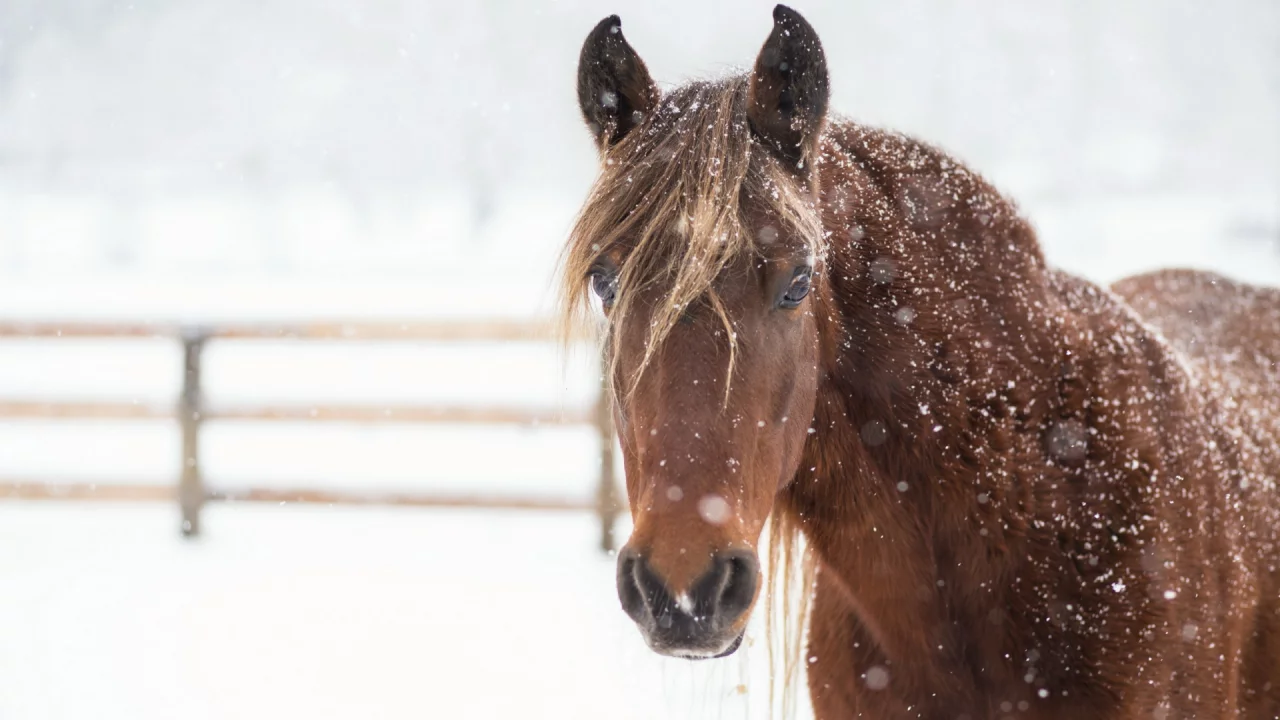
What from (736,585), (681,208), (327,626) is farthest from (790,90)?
(327,626)

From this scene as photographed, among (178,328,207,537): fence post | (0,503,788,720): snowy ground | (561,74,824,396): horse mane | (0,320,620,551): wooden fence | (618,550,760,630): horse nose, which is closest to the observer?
(618,550,760,630): horse nose

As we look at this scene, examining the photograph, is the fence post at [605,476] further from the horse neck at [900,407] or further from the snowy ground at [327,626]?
the horse neck at [900,407]

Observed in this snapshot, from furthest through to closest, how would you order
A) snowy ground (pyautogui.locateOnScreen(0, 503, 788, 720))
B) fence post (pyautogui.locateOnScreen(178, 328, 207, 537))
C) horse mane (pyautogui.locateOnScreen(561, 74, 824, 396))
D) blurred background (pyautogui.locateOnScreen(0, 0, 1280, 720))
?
fence post (pyautogui.locateOnScreen(178, 328, 207, 537))
blurred background (pyautogui.locateOnScreen(0, 0, 1280, 720))
snowy ground (pyautogui.locateOnScreen(0, 503, 788, 720))
horse mane (pyautogui.locateOnScreen(561, 74, 824, 396))

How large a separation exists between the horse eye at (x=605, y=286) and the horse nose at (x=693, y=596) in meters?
0.50

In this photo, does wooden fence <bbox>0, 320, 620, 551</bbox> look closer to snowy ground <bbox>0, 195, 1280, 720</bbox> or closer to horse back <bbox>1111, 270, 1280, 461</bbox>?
snowy ground <bbox>0, 195, 1280, 720</bbox>

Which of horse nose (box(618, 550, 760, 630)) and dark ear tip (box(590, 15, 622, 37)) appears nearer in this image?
horse nose (box(618, 550, 760, 630))

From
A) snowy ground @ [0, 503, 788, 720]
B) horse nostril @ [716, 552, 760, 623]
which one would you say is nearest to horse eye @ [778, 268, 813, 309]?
horse nostril @ [716, 552, 760, 623]

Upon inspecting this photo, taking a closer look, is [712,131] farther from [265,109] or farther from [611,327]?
[265,109]

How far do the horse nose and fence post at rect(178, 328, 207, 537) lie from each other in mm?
6342

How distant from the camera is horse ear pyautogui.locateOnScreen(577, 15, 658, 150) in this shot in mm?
1761

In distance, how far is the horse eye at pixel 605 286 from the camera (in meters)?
1.63

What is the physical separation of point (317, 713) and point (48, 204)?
1596 inches

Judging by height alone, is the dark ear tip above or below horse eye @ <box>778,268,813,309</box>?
above

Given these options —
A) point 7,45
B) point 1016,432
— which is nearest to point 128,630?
point 1016,432
